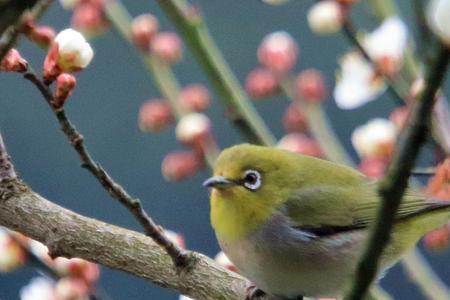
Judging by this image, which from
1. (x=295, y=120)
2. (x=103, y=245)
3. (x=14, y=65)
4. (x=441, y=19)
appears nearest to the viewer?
(x=441, y=19)

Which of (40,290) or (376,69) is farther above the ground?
(376,69)

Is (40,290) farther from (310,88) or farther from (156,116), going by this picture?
(310,88)

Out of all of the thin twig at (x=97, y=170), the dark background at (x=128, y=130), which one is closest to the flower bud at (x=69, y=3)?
the thin twig at (x=97, y=170)

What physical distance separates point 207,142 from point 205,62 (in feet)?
0.78

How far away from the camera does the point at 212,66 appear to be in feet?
3.73

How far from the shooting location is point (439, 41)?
36 centimetres

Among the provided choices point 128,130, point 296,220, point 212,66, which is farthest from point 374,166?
point 128,130

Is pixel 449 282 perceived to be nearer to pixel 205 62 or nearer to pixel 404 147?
pixel 205 62

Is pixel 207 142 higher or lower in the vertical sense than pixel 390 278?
lower

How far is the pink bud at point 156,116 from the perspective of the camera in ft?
4.50

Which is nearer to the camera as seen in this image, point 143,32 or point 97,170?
point 97,170

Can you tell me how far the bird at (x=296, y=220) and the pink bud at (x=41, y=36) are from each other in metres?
0.39

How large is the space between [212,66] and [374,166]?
0.84ft

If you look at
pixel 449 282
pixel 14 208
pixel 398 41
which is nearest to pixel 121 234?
pixel 14 208
